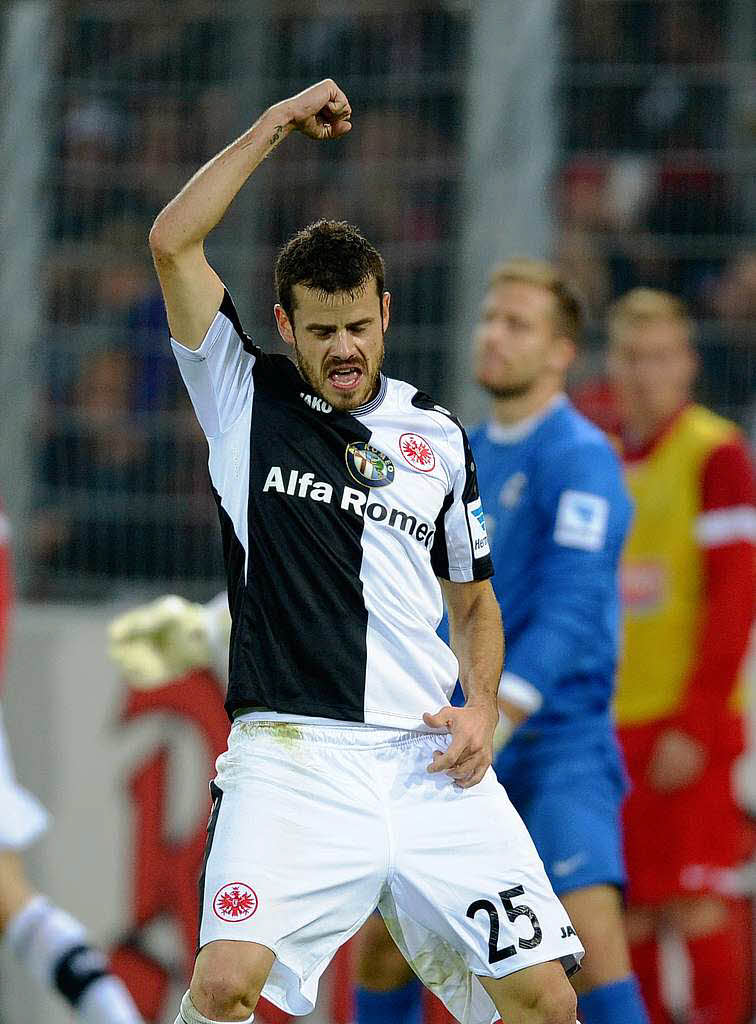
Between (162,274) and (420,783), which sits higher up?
(162,274)

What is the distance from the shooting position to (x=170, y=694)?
6.54 m

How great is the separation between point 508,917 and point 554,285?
2173 millimetres

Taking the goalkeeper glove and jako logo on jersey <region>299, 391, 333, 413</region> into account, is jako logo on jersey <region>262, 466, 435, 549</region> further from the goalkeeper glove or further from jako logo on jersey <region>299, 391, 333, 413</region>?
the goalkeeper glove

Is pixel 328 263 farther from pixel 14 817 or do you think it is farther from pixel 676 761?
pixel 14 817

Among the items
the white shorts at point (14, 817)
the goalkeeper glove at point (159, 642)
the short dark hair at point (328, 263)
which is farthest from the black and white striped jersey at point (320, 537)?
the white shorts at point (14, 817)

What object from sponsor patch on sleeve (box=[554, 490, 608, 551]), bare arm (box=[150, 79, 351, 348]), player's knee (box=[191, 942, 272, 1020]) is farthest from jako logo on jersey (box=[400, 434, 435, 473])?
sponsor patch on sleeve (box=[554, 490, 608, 551])

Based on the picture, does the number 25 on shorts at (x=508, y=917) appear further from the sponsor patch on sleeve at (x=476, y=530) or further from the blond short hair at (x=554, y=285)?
the blond short hair at (x=554, y=285)

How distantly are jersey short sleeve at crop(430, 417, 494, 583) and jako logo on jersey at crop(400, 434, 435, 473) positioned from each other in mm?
57

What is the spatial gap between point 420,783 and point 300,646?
14.0 inches

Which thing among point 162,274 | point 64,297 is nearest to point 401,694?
point 162,274

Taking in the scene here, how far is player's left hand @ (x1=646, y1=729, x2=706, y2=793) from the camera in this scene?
18.1 feet

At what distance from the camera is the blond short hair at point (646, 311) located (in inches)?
233

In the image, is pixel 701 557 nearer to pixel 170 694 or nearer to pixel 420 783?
pixel 170 694

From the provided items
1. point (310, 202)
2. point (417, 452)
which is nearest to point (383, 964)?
point (417, 452)
